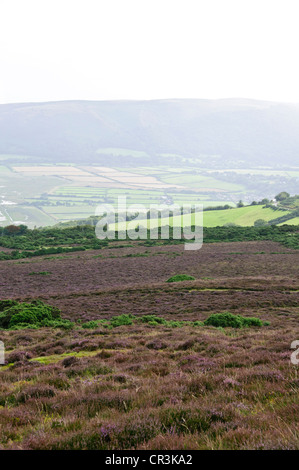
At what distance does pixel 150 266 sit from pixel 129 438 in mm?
41692

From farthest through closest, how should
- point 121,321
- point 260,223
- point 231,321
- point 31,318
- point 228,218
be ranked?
point 228,218
point 260,223
point 31,318
point 121,321
point 231,321

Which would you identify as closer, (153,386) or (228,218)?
(153,386)

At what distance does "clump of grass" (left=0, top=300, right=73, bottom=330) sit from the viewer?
18.5m

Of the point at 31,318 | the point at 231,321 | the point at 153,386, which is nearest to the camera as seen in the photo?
the point at 153,386

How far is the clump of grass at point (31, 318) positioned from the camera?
18.5 meters

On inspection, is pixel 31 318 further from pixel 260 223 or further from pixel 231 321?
pixel 260 223

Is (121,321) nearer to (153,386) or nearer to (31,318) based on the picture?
(31,318)

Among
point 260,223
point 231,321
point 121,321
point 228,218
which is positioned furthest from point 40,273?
point 228,218

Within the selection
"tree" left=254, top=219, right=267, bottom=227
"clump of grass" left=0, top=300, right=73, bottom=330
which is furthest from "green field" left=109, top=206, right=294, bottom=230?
"clump of grass" left=0, top=300, right=73, bottom=330

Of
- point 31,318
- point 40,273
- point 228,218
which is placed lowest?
point 40,273

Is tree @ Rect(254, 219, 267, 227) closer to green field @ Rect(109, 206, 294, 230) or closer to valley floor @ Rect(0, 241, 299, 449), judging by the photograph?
green field @ Rect(109, 206, 294, 230)

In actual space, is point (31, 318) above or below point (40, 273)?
above

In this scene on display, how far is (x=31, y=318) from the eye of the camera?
19.6m

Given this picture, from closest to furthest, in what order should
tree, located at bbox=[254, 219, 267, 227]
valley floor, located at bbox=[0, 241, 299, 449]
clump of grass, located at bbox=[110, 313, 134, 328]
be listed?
valley floor, located at bbox=[0, 241, 299, 449], clump of grass, located at bbox=[110, 313, 134, 328], tree, located at bbox=[254, 219, 267, 227]
